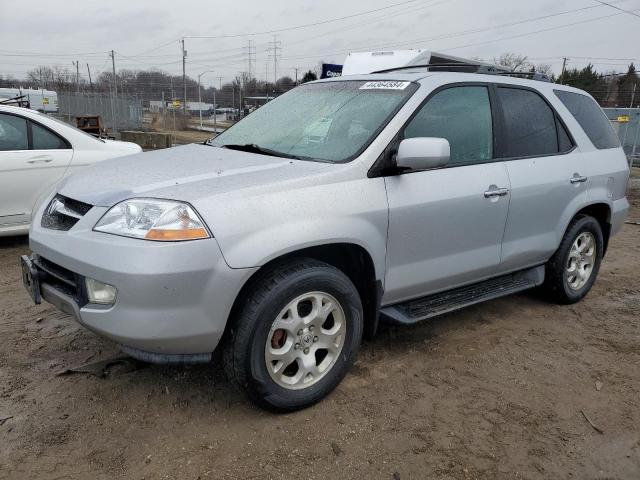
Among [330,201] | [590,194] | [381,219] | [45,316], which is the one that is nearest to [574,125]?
[590,194]

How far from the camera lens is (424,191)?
10.6 ft

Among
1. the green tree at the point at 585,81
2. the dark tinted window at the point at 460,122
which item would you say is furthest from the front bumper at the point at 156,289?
the green tree at the point at 585,81

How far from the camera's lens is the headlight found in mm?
2457

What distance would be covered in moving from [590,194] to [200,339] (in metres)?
3.42

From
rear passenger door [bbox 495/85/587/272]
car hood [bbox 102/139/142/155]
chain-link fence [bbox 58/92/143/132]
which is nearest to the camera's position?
rear passenger door [bbox 495/85/587/272]

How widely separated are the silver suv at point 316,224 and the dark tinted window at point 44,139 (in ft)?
9.39

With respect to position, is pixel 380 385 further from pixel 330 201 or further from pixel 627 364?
pixel 627 364

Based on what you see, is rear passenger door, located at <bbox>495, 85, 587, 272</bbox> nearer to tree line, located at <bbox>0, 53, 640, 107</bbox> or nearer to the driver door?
the driver door

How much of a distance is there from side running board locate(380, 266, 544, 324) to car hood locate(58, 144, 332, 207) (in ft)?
3.46

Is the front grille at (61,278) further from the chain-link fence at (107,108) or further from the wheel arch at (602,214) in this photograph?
the chain-link fence at (107,108)

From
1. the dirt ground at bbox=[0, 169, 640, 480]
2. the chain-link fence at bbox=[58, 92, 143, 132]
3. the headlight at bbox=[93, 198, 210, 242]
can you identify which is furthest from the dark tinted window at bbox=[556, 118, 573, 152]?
the chain-link fence at bbox=[58, 92, 143, 132]

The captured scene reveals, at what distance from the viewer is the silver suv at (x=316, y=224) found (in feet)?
8.19

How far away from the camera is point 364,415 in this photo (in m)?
2.92

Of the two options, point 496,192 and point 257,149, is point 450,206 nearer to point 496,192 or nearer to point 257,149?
point 496,192
